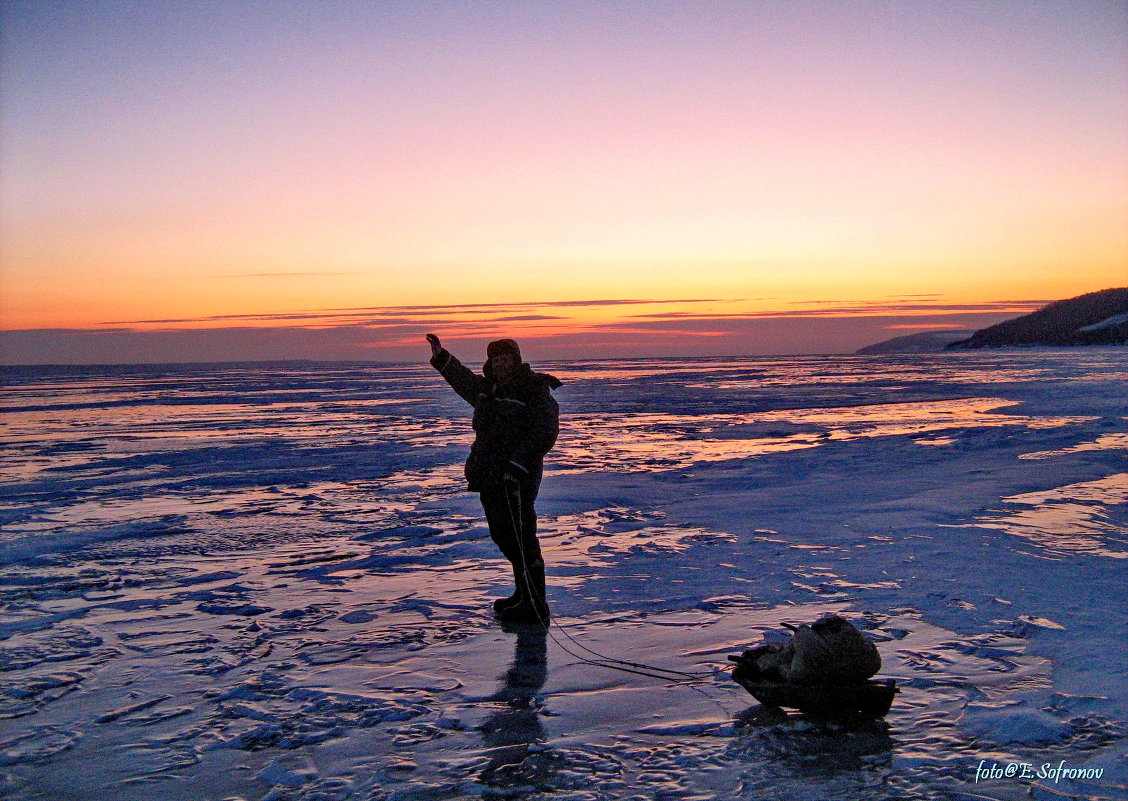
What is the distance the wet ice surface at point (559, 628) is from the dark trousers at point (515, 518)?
0.50 metres

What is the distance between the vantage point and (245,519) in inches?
358

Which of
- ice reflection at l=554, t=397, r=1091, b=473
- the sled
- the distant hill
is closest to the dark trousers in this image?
the sled

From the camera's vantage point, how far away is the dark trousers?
5.42 m

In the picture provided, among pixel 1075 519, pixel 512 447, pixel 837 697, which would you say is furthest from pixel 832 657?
pixel 1075 519

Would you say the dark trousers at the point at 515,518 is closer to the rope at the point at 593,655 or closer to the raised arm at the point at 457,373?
the rope at the point at 593,655

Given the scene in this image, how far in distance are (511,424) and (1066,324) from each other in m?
166

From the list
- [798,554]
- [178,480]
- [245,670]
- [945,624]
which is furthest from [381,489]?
[945,624]

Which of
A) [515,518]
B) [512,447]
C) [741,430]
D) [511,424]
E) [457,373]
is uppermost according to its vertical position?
[457,373]

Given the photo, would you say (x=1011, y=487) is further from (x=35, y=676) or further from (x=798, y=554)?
(x=35, y=676)

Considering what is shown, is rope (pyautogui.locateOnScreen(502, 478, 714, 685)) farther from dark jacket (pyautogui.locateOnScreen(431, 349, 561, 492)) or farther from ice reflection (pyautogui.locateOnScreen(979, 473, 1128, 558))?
ice reflection (pyautogui.locateOnScreen(979, 473, 1128, 558))

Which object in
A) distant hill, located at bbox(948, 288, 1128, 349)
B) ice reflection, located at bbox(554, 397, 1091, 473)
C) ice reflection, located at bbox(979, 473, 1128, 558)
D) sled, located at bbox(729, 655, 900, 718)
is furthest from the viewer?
distant hill, located at bbox(948, 288, 1128, 349)

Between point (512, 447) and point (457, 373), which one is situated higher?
point (457, 373)

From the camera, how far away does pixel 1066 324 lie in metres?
146

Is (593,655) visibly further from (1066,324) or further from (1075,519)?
(1066,324)
